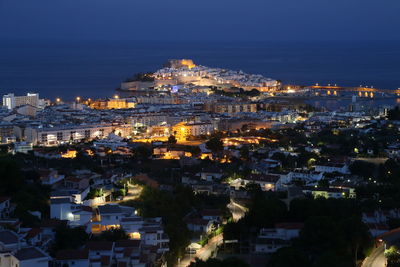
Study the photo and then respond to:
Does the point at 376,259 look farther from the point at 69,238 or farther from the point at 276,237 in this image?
the point at 69,238

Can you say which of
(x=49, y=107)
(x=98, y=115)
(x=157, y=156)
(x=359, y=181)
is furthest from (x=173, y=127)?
(x=359, y=181)

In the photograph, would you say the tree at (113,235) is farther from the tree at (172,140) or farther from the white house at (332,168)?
the tree at (172,140)

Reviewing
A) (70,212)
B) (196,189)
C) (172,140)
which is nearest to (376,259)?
(70,212)

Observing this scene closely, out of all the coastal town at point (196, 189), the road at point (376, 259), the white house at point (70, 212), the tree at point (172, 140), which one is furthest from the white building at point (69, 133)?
the road at point (376, 259)

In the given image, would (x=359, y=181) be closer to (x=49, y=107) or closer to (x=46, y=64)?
(x=49, y=107)

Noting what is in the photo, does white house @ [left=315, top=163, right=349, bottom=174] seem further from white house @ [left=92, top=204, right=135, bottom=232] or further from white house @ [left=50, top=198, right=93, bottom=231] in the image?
white house @ [left=50, top=198, right=93, bottom=231]

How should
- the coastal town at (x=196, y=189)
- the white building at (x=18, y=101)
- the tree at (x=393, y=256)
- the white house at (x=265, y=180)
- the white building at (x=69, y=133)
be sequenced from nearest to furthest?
1. the tree at (x=393, y=256)
2. the coastal town at (x=196, y=189)
3. the white house at (x=265, y=180)
4. the white building at (x=69, y=133)
5. the white building at (x=18, y=101)
